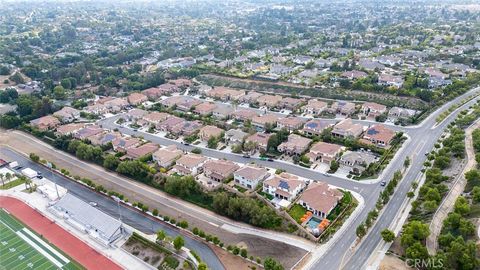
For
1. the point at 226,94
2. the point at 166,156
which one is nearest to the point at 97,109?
the point at 226,94

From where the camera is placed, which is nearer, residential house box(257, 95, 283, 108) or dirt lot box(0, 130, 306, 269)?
dirt lot box(0, 130, 306, 269)

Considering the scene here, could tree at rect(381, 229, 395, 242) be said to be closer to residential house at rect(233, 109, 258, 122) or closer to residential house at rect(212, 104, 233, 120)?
residential house at rect(233, 109, 258, 122)

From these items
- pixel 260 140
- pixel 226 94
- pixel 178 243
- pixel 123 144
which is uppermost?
pixel 260 140

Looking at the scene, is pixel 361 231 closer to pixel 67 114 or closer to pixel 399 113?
pixel 399 113

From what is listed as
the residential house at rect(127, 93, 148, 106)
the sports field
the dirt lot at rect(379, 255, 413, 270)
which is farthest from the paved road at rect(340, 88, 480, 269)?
the residential house at rect(127, 93, 148, 106)

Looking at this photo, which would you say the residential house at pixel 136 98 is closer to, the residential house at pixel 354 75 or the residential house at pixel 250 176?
the residential house at pixel 250 176

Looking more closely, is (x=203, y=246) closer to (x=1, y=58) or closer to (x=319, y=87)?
(x=319, y=87)

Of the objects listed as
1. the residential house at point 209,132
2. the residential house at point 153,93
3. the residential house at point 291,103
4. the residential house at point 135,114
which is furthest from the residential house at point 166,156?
the residential house at point 153,93
